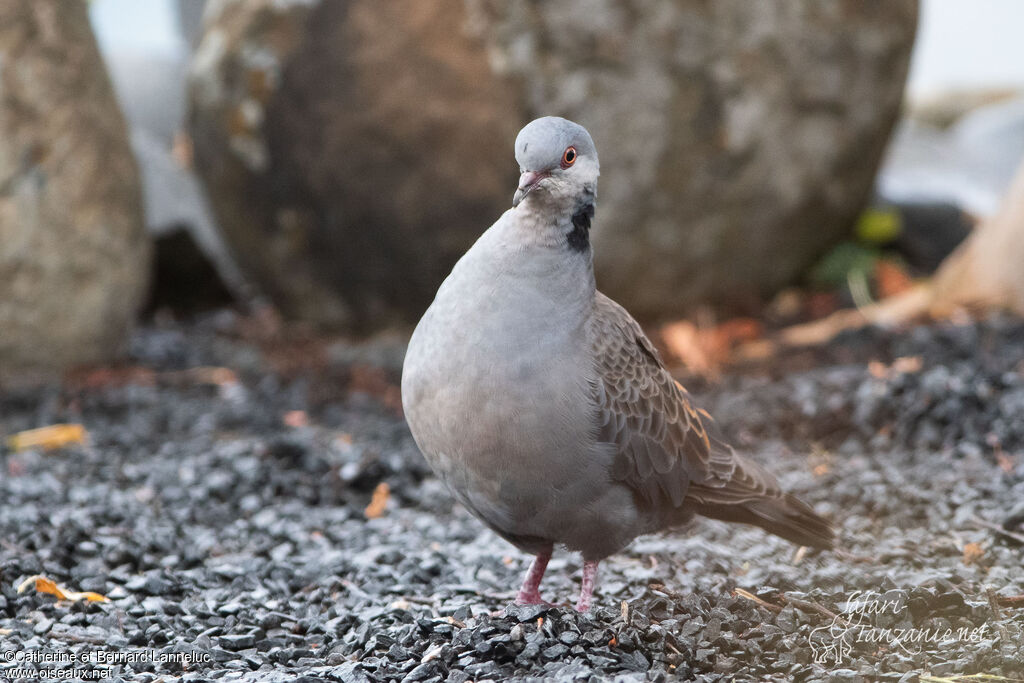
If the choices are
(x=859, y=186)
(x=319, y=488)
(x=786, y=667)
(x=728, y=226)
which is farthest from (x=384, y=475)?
(x=859, y=186)

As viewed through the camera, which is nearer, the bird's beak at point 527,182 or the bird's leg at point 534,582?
the bird's beak at point 527,182

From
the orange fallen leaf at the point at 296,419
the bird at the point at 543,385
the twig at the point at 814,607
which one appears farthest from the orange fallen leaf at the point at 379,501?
the twig at the point at 814,607

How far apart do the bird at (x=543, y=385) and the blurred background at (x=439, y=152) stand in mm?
3517

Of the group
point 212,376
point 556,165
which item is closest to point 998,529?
point 556,165

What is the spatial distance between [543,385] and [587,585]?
813 millimetres

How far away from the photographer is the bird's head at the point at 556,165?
10.3ft

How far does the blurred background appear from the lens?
20.8ft

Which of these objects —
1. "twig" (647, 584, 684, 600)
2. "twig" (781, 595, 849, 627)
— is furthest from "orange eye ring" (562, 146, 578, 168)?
"twig" (781, 595, 849, 627)

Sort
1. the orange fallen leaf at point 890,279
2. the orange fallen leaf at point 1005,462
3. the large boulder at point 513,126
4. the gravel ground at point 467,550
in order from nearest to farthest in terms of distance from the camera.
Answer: the gravel ground at point 467,550
the orange fallen leaf at point 1005,462
the large boulder at point 513,126
the orange fallen leaf at point 890,279

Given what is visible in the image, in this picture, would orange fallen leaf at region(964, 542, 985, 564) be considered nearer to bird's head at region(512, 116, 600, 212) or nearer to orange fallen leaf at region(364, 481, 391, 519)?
bird's head at region(512, 116, 600, 212)

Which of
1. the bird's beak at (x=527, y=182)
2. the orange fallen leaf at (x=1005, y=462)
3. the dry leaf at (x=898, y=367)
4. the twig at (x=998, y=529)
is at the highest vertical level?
the bird's beak at (x=527, y=182)

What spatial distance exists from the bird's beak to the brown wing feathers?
50 cm

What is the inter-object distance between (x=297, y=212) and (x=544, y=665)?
4.91m

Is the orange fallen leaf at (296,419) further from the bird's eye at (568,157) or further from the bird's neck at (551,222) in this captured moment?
the bird's eye at (568,157)
